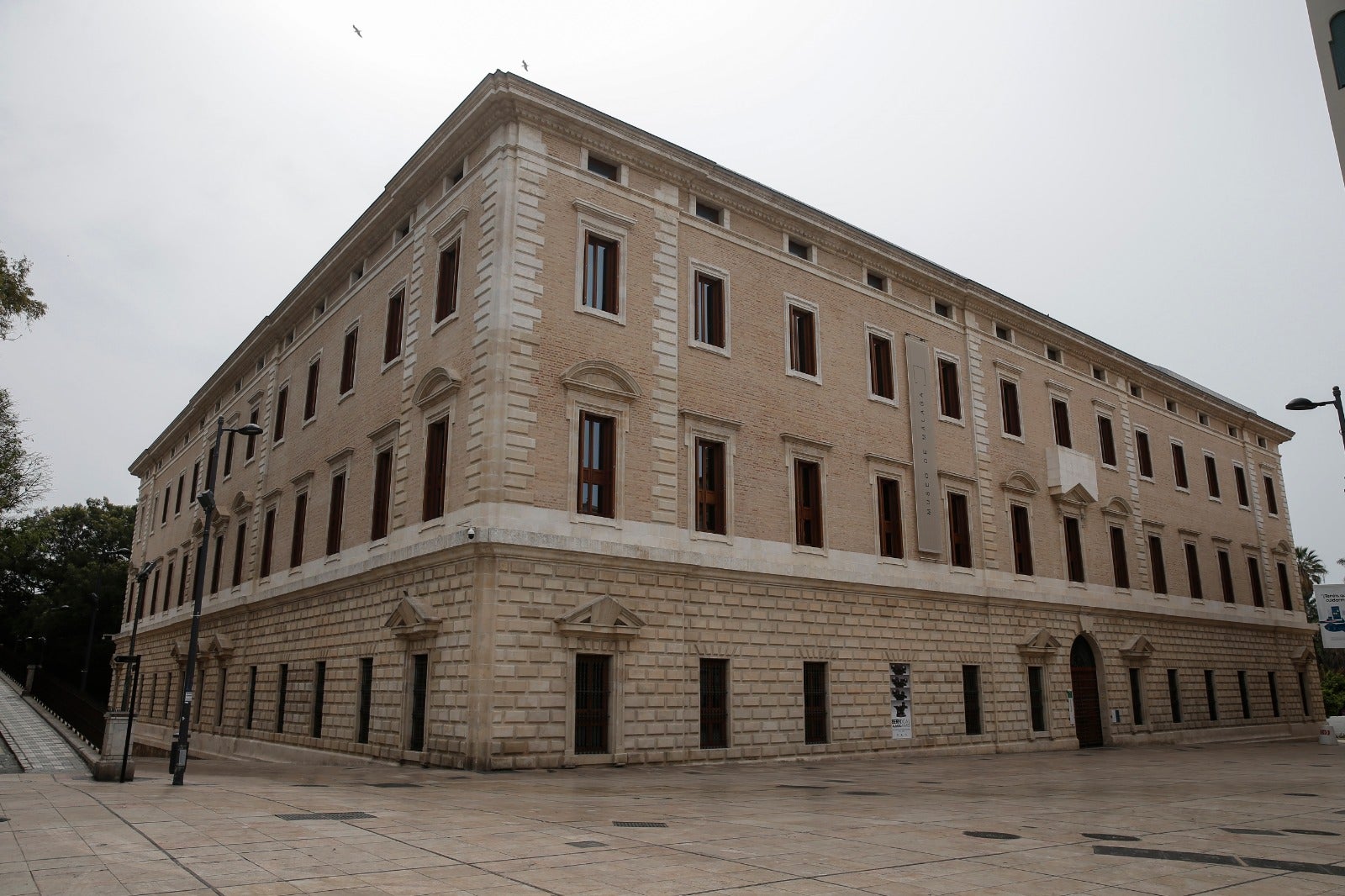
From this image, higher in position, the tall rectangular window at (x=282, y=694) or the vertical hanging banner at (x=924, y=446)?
the vertical hanging banner at (x=924, y=446)

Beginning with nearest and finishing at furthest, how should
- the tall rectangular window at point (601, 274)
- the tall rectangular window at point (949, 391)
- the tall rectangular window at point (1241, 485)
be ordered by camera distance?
the tall rectangular window at point (601, 274) → the tall rectangular window at point (949, 391) → the tall rectangular window at point (1241, 485)

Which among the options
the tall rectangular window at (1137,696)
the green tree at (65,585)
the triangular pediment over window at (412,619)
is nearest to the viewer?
the triangular pediment over window at (412,619)

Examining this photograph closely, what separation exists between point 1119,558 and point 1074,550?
302 centimetres

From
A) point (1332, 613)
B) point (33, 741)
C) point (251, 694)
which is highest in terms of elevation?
point (1332, 613)

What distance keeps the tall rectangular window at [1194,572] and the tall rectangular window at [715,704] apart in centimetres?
2532

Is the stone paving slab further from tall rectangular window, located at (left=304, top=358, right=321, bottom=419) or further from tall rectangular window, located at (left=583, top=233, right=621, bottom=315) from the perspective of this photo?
tall rectangular window, located at (left=304, top=358, right=321, bottom=419)

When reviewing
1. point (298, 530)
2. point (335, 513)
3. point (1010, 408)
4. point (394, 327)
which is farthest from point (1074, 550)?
point (298, 530)

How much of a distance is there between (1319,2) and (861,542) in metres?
18.8

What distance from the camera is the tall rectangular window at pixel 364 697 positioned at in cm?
2251

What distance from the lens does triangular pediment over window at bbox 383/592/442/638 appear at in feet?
64.8

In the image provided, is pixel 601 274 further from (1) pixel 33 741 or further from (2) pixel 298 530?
(1) pixel 33 741

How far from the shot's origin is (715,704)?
71.1 ft

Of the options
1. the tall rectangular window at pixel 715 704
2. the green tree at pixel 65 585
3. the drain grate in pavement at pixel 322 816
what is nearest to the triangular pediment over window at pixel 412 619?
the tall rectangular window at pixel 715 704

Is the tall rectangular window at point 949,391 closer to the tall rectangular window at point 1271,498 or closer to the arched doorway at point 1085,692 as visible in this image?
the arched doorway at point 1085,692
